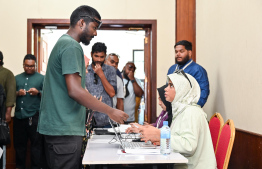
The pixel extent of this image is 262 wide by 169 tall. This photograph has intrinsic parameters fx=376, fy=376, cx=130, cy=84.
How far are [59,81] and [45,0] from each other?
11.9 ft

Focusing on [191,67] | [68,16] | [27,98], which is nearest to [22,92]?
[27,98]

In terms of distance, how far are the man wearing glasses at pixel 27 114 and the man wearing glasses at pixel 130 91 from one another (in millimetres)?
1314

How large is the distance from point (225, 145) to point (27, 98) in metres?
3.33

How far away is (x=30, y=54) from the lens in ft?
16.2

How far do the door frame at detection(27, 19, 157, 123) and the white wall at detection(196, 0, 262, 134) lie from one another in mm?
893

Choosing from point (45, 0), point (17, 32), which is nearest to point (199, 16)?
point (45, 0)

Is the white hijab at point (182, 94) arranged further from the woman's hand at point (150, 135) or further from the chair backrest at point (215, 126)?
the chair backrest at point (215, 126)

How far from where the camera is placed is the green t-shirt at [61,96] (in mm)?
2020

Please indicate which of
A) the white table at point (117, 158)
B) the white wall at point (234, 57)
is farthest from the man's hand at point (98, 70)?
the white table at point (117, 158)

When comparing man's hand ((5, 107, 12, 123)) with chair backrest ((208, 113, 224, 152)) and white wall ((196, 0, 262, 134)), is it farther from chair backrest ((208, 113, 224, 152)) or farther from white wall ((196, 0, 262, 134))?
chair backrest ((208, 113, 224, 152))

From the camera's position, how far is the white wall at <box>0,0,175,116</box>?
17.5ft

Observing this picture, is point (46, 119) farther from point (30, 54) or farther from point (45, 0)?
point (45, 0)

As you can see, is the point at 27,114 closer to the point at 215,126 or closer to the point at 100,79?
the point at 100,79

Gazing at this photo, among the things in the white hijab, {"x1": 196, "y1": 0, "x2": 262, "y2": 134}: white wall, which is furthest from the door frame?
the white hijab
